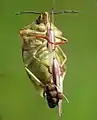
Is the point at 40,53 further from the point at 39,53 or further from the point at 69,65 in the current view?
the point at 69,65

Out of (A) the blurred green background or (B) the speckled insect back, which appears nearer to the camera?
(B) the speckled insect back

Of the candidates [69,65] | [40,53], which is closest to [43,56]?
[40,53]

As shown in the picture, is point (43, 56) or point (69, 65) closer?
point (43, 56)

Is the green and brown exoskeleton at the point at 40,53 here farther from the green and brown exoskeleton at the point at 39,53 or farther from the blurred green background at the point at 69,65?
the blurred green background at the point at 69,65

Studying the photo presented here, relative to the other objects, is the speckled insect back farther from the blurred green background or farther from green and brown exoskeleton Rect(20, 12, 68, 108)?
the blurred green background

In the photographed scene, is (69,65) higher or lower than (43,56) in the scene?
lower

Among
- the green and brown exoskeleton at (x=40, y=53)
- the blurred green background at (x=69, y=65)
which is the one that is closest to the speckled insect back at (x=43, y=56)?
the green and brown exoskeleton at (x=40, y=53)

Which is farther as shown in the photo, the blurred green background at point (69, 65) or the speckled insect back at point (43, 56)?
the blurred green background at point (69, 65)

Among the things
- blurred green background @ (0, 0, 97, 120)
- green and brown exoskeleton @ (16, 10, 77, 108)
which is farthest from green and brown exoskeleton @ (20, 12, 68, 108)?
blurred green background @ (0, 0, 97, 120)
